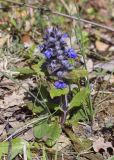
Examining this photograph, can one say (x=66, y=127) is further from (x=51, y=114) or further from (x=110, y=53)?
(x=110, y=53)

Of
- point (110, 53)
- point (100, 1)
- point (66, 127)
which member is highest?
point (100, 1)

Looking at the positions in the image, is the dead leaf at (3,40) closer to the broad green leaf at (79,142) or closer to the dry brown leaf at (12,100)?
the dry brown leaf at (12,100)

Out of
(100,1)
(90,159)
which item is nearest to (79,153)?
(90,159)

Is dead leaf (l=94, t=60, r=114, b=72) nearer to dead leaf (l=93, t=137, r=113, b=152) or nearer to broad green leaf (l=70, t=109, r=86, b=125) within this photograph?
broad green leaf (l=70, t=109, r=86, b=125)

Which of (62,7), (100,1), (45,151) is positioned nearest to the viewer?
(45,151)

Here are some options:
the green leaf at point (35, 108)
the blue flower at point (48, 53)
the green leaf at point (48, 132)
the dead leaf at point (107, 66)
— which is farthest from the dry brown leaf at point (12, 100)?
the dead leaf at point (107, 66)
